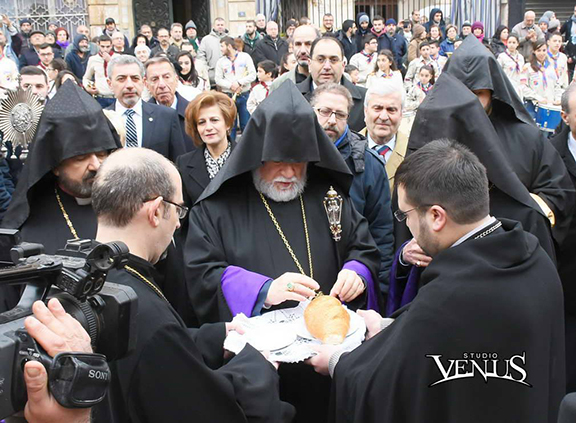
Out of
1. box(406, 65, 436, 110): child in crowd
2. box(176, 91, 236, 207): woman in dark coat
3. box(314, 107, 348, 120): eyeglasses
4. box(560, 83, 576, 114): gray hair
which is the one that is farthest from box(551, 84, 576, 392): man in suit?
box(406, 65, 436, 110): child in crowd

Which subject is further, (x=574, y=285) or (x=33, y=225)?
(x=574, y=285)

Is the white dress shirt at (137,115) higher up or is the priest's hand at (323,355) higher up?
the white dress shirt at (137,115)

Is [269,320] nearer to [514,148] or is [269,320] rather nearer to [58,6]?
[514,148]

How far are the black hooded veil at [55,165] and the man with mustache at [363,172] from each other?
1598 mm

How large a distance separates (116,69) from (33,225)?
3.01 metres

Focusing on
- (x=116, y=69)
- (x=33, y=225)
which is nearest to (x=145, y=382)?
(x=33, y=225)

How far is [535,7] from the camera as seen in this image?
24.0m

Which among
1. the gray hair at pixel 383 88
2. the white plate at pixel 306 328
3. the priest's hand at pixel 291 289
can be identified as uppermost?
the gray hair at pixel 383 88

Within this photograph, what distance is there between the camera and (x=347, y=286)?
3.49 meters

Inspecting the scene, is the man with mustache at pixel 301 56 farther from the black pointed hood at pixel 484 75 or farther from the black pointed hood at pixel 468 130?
the black pointed hood at pixel 468 130

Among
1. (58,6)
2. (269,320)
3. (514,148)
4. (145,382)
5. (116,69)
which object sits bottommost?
(269,320)

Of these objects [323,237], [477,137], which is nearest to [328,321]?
[323,237]

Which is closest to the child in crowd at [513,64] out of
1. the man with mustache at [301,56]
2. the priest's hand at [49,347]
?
the man with mustache at [301,56]

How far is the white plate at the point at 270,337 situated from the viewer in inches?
116
